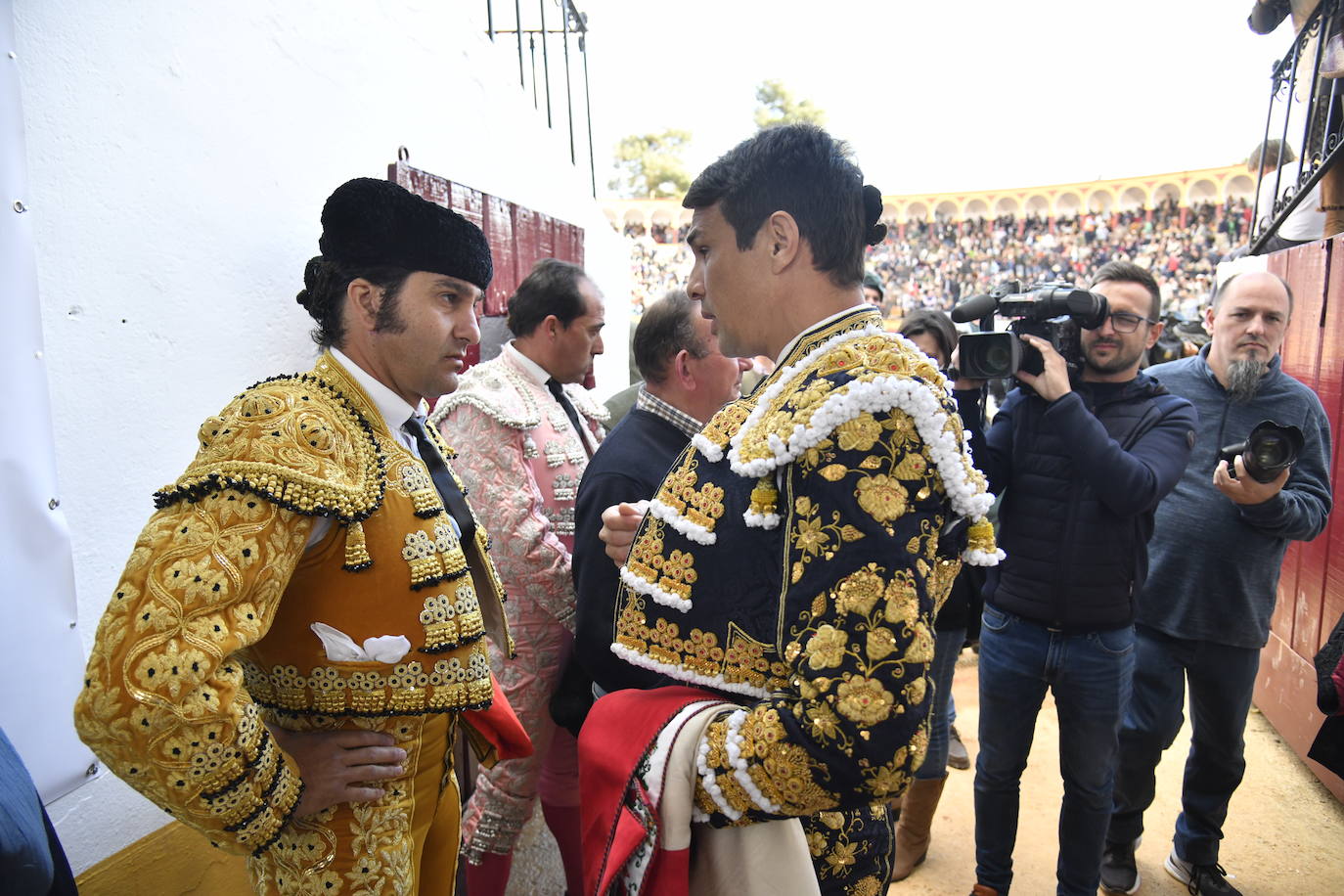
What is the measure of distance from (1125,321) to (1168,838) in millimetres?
2340

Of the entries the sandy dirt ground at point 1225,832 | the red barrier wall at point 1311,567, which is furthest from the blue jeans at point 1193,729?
the red barrier wall at point 1311,567

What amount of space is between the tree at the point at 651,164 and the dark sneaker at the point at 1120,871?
3422 cm

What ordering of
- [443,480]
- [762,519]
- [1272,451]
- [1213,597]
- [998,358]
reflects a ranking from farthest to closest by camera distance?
[1213,597]
[1272,451]
[998,358]
[443,480]
[762,519]

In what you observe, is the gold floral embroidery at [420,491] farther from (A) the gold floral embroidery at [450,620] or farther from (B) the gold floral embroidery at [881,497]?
(B) the gold floral embroidery at [881,497]

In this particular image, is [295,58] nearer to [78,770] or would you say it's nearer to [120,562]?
[120,562]

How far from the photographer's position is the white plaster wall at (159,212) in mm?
1660

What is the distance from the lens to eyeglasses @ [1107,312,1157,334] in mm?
2500

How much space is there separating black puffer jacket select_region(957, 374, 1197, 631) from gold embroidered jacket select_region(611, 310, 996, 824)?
128cm

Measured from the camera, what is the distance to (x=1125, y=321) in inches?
98.7

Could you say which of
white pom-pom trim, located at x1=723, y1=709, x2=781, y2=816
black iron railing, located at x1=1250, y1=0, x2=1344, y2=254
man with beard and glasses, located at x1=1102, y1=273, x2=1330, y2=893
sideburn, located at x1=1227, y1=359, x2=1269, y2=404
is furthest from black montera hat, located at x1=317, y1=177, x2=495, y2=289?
black iron railing, located at x1=1250, y1=0, x2=1344, y2=254

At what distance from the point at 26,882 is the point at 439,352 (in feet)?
3.32

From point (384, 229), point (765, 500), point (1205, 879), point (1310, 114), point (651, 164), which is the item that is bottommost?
point (1205, 879)

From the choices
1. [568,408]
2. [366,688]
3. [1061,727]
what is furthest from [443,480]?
[1061,727]

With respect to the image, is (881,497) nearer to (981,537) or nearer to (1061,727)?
(981,537)
